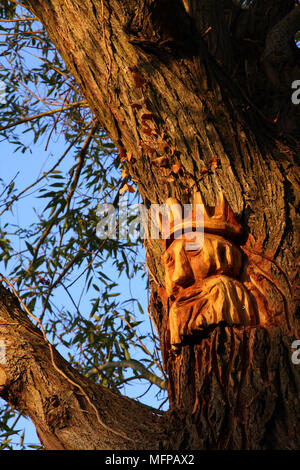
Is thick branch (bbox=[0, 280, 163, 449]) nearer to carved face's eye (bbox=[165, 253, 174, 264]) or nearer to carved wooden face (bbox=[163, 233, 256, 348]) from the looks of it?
carved wooden face (bbox=[163, 233, 256, 348])

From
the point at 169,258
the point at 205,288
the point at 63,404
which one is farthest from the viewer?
the point at 169,258

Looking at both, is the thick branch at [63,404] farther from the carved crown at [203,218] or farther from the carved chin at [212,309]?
the carved crown at [203,218]

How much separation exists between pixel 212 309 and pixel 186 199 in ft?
1.59

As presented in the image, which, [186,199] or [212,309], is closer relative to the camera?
[212,309]

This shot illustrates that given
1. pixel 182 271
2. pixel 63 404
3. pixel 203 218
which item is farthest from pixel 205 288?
pixel 63 404

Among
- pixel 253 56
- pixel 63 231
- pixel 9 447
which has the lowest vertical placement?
pixel 9 447

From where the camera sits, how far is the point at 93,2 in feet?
7.41

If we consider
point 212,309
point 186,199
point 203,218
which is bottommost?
point 212,309

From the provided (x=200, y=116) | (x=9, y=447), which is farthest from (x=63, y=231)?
(x=200, y=116)

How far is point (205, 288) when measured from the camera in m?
1.84

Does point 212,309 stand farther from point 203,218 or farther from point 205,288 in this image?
point 203,218

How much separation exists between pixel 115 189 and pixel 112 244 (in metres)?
0.46
